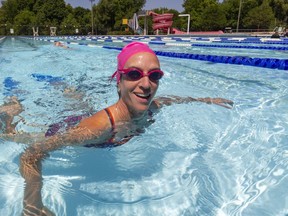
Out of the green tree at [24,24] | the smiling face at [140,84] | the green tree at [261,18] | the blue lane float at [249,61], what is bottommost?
the blue lane float at [249,61]

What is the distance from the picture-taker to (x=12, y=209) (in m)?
1.95

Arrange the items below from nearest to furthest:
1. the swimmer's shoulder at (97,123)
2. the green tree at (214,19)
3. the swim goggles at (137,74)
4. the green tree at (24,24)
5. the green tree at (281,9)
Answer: the swim goggles at (137,74) → the swimmer's shoulder at (97,123) → the green tree at (24,24) → the green tree at (214,19) → the green tree at (281,9)

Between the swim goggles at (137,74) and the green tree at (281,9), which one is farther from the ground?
the green tree at (281,9)

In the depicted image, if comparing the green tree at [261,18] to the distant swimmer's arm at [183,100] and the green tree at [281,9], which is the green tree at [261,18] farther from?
the distant swimmer's arm at [183,100]

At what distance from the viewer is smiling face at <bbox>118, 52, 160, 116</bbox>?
217 cm

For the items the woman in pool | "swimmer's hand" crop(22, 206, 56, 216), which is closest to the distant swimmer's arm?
the woman in pool

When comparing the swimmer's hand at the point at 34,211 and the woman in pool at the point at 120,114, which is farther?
the woman in pool at the point at 120,114

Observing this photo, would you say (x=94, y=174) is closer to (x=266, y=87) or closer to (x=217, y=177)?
(x=217, y=177)

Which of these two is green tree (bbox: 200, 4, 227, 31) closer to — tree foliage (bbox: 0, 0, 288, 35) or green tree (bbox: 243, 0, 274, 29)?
tree foliage (bbox: 0, 0, 288, 35)

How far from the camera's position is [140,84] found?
7.09ft

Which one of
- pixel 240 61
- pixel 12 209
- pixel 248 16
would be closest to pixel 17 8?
pixel 248 16

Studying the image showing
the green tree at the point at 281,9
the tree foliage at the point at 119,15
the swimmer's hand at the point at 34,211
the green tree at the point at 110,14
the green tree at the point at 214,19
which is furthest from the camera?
the green tree at the point at 110,14

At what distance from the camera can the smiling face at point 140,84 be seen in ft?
7.11

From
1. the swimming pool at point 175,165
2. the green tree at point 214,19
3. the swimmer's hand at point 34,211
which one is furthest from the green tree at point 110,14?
the swimmer's hand at point 34,211
